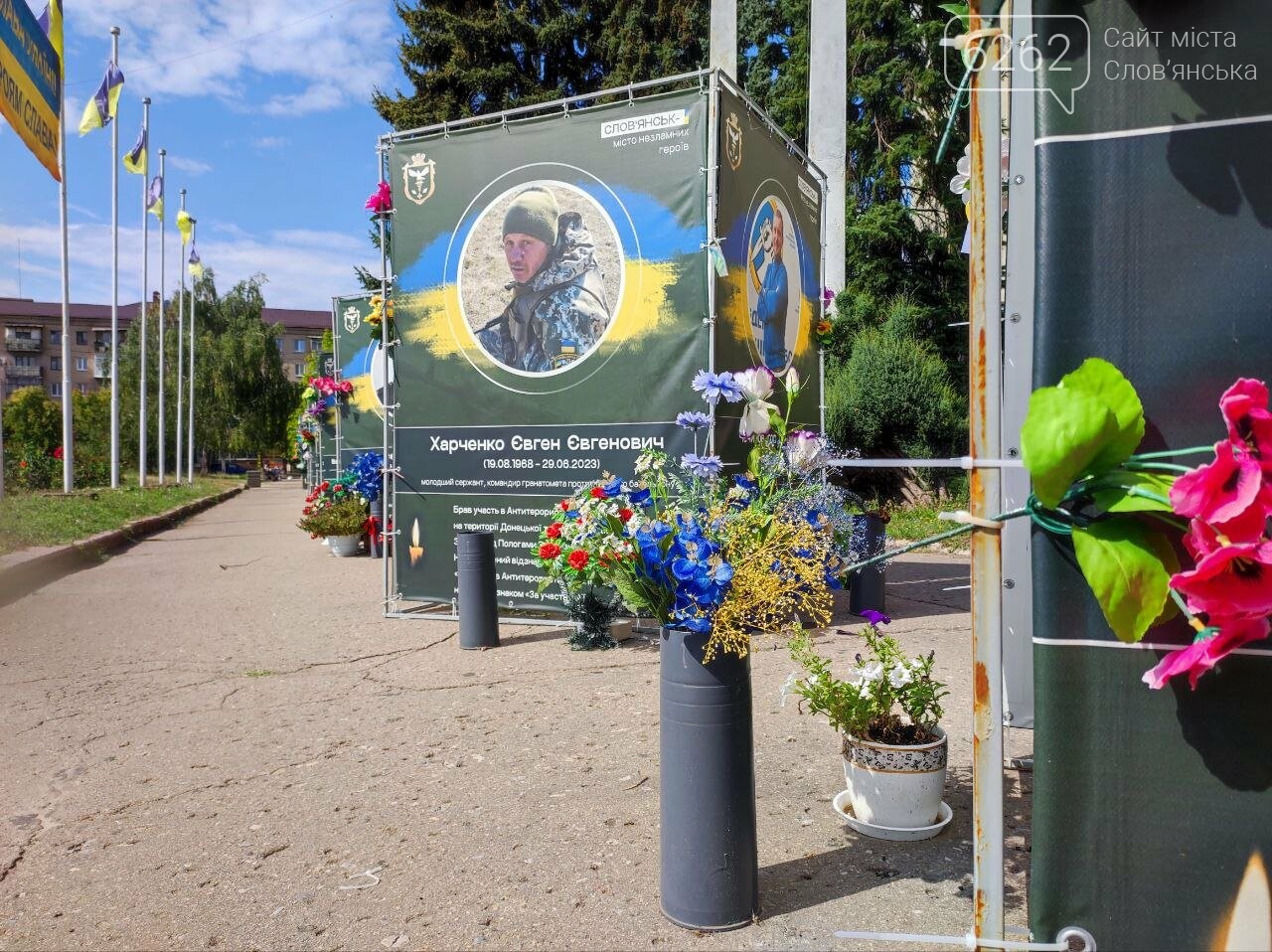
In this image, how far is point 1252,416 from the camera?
5.43 ft

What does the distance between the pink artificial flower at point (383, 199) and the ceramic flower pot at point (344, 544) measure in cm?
647

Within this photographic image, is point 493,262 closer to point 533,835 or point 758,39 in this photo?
point 533,835

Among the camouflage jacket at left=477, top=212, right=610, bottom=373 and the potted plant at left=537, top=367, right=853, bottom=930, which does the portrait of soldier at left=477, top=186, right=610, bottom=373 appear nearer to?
the camouflage jacket at left=477, top=212, right=610, bottom=373

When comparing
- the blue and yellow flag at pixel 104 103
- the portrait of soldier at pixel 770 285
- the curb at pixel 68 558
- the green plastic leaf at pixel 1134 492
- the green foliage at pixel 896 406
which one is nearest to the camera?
the green plastic leaf at pixel 1134 492

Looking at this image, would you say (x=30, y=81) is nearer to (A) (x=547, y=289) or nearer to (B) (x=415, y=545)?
(B) (x=415, y=545)

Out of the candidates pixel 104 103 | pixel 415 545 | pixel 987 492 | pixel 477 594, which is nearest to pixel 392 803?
pixel 987 492

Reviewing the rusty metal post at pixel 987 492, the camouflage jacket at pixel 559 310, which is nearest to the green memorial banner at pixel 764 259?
the camouflage jacket at pixel 559 310

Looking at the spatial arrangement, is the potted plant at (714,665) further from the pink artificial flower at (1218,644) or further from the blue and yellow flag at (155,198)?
the blue and yellow flag at (155,198)

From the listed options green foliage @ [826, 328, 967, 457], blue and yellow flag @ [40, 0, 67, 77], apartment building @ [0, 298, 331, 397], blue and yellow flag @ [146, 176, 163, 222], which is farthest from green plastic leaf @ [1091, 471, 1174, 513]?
apartment building @ [0, 298, 331, 397]

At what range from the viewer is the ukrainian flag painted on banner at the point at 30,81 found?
11.2m

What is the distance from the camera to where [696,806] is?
8.95 feet

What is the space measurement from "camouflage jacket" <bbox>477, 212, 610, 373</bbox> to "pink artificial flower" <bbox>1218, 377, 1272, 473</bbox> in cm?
571

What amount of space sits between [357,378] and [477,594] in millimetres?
9872

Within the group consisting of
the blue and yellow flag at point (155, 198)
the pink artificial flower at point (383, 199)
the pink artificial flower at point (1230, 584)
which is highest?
the blue and yellow flag at point (155, 198)
